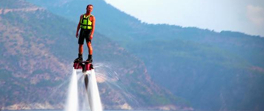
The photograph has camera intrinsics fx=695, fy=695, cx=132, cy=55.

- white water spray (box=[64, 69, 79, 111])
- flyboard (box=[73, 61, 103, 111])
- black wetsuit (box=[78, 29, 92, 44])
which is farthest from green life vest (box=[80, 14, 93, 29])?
white water spray (box=[64, 69, 79, 111])

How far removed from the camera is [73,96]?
58.1ft

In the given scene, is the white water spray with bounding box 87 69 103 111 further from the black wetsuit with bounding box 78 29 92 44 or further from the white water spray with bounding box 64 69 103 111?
the black wetsuit with bounding box 78 29 92 44

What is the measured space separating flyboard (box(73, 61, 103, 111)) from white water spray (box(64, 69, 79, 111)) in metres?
0.32

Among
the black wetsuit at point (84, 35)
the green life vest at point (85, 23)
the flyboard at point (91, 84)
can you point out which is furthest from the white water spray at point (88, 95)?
the green life vest at point (85, 23)

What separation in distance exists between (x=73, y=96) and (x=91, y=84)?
2.72ft

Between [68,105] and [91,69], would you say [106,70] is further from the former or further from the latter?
[68,105]

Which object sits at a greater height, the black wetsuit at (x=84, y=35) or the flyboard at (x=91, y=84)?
the black wetsuit at (x=84, y=35)

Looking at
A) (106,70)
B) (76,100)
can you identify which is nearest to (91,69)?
(76,100)

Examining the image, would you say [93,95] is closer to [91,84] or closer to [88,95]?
[88,95]

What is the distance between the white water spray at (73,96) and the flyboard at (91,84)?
323 mm

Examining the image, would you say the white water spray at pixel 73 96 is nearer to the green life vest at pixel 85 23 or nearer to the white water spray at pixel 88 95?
the white water spray at pixel 88 95

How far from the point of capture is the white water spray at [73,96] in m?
17.4

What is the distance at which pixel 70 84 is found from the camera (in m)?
18.1

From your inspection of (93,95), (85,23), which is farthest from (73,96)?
(85,23)
